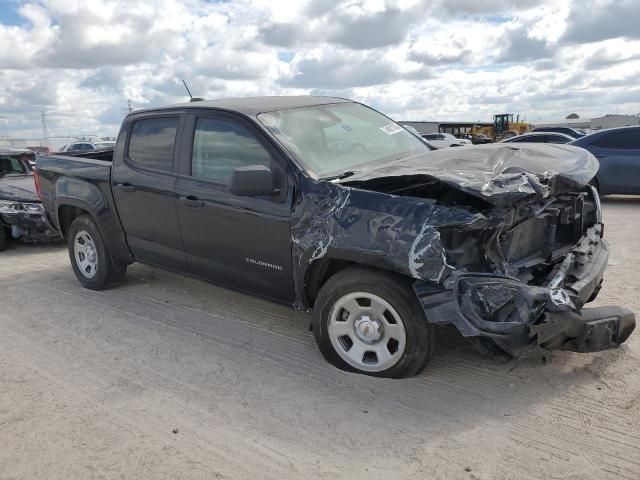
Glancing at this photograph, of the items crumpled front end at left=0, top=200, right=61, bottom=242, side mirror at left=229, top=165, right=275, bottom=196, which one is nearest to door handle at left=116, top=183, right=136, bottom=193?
side mirror at left=229, top=165, right=275, bottom=196

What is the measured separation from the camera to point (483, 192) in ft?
10.6

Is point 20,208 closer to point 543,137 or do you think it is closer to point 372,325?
point 372,325

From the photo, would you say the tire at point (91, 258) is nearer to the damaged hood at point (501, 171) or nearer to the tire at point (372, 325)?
the tire at point (372, 325)

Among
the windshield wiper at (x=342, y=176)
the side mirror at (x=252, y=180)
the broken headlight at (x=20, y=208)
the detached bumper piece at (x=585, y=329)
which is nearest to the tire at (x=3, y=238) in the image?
the broken headlight at (x=20, y=208)

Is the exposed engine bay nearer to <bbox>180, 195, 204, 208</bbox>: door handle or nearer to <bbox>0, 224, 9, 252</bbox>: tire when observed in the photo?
<bbox>180, 195, 204, 208</bbox>: door handle

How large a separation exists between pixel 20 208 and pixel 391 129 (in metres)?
5.92

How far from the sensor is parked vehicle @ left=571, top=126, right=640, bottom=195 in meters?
10.3

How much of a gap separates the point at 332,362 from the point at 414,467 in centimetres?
120

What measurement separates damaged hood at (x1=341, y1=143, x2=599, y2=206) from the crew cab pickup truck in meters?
0.02

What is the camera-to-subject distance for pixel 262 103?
15.6 ft

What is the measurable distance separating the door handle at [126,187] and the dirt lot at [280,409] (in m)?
1.25

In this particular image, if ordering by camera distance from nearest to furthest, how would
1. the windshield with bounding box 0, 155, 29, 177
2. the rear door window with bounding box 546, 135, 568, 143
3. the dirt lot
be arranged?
the dirt lot → the windshield with bounding box 0, 155, 29, 177 → the rear door window with bounding box 546, 135, 568, 143

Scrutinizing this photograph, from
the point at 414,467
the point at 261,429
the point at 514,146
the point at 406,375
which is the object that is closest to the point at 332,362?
the point at 406,375

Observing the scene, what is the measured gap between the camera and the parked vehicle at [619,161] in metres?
10.3
